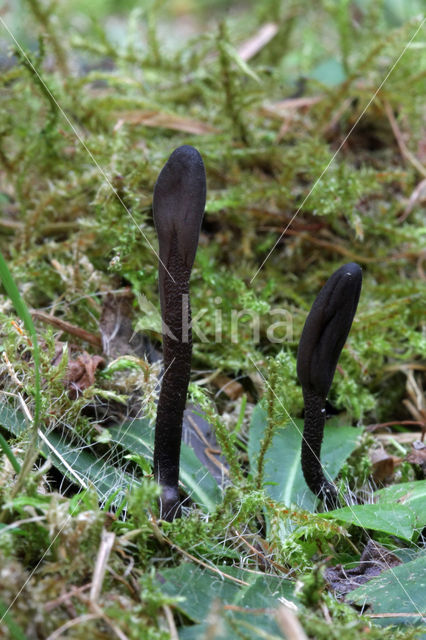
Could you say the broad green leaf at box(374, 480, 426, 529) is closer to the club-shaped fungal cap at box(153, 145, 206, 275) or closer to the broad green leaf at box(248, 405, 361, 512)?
the broad green leaf at box(248, 405, 361, 512)

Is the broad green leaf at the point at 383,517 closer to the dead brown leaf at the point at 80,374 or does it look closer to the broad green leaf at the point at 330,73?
the dead brown leaf at the point at 80,374

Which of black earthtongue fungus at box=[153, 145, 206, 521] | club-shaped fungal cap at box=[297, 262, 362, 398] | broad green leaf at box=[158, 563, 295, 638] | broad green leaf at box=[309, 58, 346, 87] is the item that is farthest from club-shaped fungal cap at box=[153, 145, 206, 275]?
broad green leaf at box=[309, 58, 346, 87]

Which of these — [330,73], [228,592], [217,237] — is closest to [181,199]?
[228,592]

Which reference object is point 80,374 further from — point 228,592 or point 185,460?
point 228,592

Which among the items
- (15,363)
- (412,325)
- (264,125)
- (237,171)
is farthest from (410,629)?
(264,125)

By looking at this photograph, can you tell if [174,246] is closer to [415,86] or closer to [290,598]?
[290,598]
